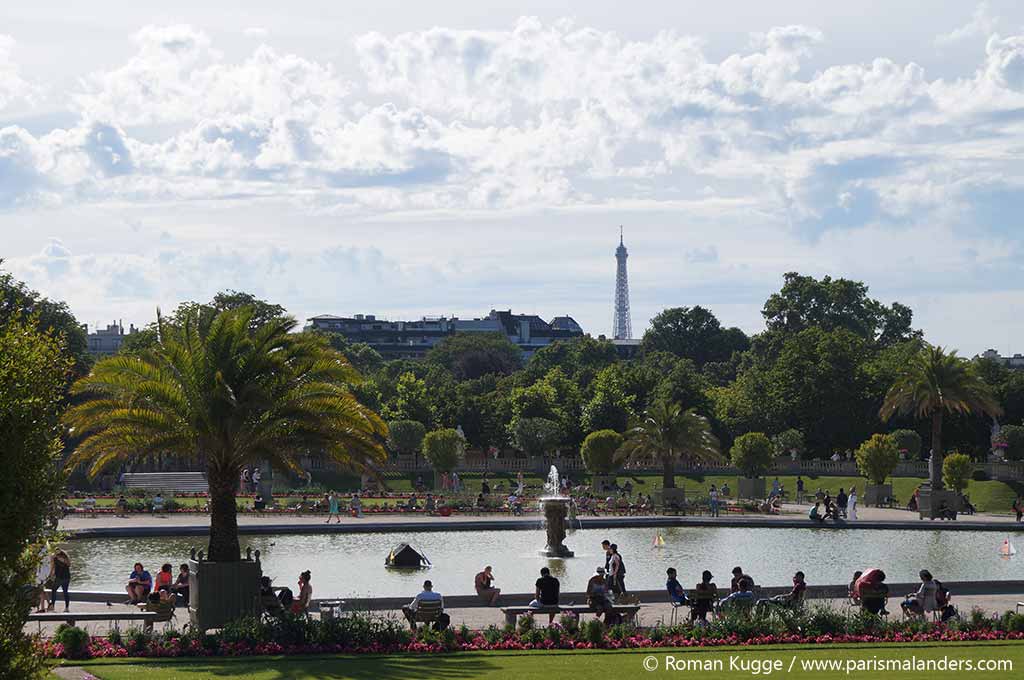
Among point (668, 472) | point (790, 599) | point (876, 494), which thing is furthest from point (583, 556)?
point (876, 494)

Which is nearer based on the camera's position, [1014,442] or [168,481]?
[168,481]

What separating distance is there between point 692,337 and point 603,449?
98.1 m

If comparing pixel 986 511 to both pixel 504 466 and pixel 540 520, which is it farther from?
pixel 504 466

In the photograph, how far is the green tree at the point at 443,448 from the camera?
73062 mm

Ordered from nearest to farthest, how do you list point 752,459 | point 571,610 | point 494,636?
point 494,636 < point 571,610 < point 752,459

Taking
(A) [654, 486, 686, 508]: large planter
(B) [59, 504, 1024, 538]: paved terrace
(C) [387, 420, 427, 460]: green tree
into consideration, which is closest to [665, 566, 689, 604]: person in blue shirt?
(B) [59, 504, 1024, 538]: paved terrace

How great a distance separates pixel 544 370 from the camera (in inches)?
5458

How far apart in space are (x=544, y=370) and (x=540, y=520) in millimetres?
85860

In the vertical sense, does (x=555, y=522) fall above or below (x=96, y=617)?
above

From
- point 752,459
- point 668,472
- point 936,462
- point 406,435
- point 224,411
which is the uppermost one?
point 406,435

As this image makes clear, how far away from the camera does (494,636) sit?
23.5m

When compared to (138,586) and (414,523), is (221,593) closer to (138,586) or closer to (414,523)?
(138,586)

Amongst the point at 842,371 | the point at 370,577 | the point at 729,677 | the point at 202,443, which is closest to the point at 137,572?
the point at 202,443

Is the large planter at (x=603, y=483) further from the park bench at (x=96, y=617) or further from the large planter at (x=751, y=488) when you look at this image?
A: the park bench at (x=96, y=617)
